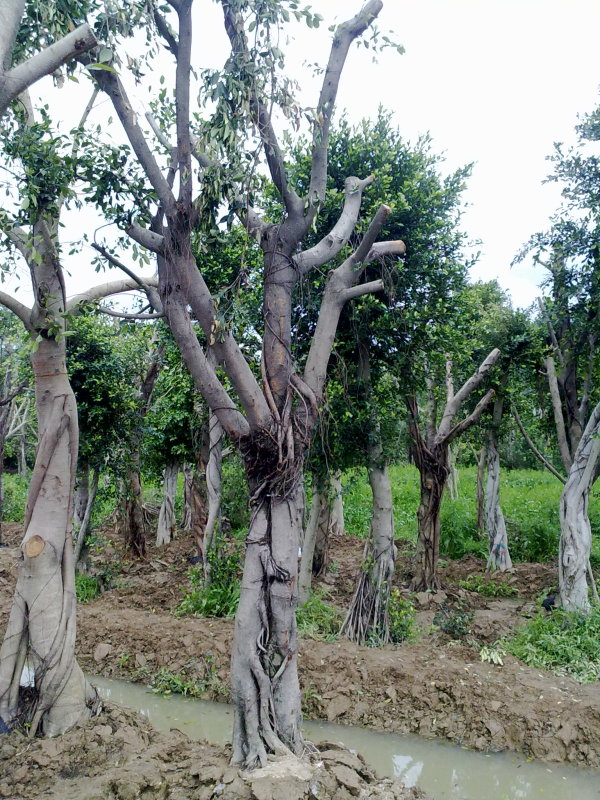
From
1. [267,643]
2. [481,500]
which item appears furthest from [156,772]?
[481,500]

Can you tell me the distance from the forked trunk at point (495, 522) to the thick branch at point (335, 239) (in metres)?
8.56

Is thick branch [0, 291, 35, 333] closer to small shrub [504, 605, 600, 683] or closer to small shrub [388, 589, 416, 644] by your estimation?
small shrub [388, 589, 416, 644]

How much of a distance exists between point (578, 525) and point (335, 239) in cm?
645

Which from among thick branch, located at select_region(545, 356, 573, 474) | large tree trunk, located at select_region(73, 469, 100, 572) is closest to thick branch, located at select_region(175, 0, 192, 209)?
thick branch, located at select_region(545, 356, 573, 474)

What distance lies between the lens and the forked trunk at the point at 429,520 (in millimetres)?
11586

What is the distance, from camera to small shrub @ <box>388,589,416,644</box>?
9.23m

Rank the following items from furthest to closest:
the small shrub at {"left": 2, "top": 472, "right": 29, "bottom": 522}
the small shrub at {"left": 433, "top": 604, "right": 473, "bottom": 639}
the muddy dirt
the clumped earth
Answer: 1. the small shrub at {"left": 2, "top": 472, "right": 29, "bottom": 522}
2. the small shrub at {"left": 433, "top": 604, "right": 473, "bottom": 639}
3. the clumped earth
4. the muddy dirt

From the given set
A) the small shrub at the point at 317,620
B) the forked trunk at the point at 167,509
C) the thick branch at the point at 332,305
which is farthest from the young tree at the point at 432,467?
the forked trunk at the point at 167,509

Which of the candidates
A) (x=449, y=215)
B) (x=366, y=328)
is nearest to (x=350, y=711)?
(x=366, y=328)

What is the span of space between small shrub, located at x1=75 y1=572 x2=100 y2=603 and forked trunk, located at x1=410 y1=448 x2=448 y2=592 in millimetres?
5796

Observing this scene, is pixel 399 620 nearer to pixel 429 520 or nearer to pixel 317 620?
pixel 317 620

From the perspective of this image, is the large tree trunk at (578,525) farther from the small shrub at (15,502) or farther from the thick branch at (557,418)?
the small shrub at (15,502)

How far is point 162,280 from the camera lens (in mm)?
5406

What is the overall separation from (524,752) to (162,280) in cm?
583
